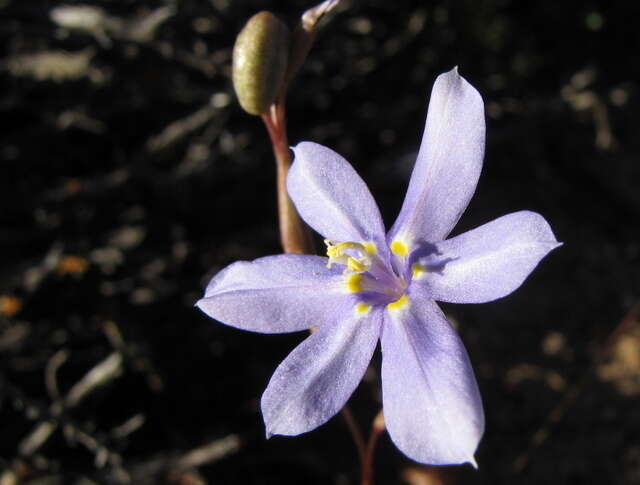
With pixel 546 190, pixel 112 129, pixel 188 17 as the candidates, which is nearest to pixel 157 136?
pixel 112 129

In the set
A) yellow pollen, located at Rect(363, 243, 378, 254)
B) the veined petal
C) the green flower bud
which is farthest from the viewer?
yellow pollen, located at Rect(363, 243, 378, 254)

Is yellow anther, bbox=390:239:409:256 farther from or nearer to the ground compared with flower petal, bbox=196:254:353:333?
nearer to the ground

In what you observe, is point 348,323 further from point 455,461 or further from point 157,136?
point 157,136

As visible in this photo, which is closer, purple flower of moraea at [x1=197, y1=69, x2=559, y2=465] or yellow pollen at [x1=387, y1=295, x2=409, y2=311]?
purple flower of moraea at [x1=197, y1=69, x2=559, y2=465]

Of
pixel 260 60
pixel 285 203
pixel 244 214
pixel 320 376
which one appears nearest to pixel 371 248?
pixel 285 203

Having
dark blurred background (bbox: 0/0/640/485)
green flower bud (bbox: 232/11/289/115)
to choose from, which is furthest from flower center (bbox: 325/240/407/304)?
dark blurred background (bbox: 0/0/640/485)

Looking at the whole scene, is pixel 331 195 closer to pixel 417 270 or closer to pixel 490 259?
pixel 417 270

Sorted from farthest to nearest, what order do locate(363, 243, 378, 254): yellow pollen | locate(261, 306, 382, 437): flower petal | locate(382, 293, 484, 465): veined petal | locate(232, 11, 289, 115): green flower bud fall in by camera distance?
locate(363, 243, 378, 254): yellow pollen, locate(232, 11, 289, 115): green flower bud, locate(261, 306, 382, 437): flower petal, locate(382, 293, 484, 465): veined petal

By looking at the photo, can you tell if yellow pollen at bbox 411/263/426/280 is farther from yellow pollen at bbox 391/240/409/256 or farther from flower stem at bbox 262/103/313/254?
flower stem at bbox 262/103/313/254
